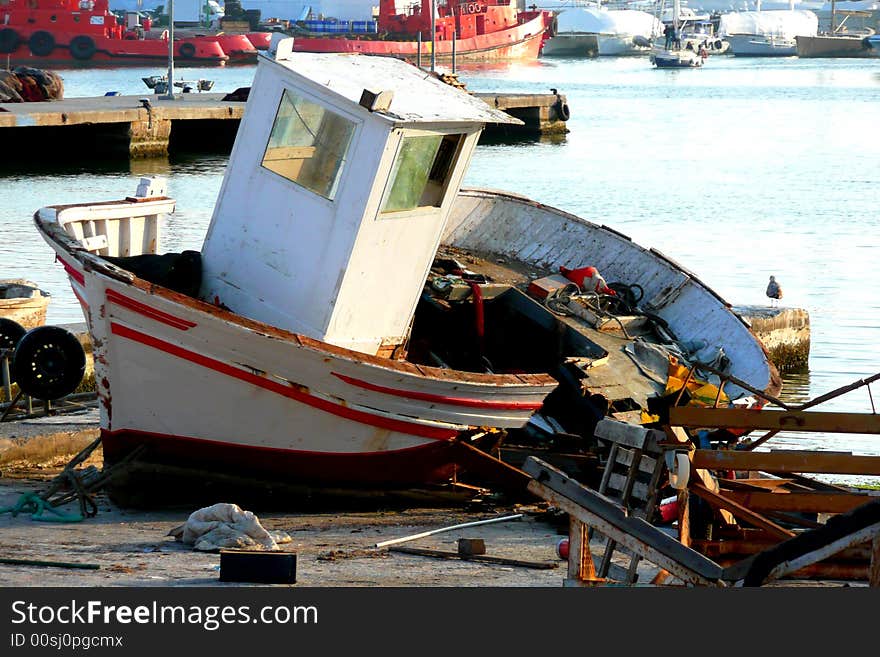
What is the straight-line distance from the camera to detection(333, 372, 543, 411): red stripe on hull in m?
8.71

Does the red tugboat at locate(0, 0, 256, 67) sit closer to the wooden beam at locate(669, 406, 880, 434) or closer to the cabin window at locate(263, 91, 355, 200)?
the cabin window at locate(263, 91, 355, 200)

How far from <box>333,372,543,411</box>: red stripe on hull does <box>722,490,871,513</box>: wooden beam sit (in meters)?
2.34

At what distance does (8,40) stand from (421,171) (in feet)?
219

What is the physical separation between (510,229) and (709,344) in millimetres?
2389

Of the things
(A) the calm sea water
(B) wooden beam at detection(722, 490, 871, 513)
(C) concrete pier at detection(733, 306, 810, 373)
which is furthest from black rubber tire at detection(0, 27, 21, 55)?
(B) wooden beam at detection(722, 490, 871, 513)

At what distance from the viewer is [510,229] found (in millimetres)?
13188

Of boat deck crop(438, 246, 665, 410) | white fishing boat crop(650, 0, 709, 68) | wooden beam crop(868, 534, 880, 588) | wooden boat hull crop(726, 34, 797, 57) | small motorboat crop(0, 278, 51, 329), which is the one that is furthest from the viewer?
wooden boat hull crop(726, 34, 797, 57)

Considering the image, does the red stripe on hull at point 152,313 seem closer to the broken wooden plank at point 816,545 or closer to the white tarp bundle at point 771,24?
the broken wooden plank at point 816,545

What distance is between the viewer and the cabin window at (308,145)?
9.05 meters

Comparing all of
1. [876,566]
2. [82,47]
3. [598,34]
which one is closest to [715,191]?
[876,566]

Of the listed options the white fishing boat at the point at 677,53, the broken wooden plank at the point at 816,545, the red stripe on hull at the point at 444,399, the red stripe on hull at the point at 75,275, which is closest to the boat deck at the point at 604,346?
the red stripe on hull at the point at 444,399
